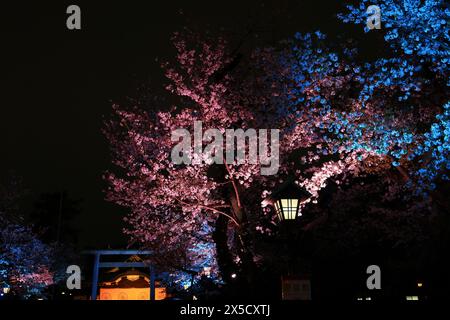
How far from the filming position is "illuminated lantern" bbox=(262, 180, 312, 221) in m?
11.2

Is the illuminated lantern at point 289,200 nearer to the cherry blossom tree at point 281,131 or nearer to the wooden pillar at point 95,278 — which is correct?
the cherry blossom tree at point 281,131

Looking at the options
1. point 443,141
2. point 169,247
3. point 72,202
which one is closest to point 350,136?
point 443,141

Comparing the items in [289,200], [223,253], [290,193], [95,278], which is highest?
[290,193]

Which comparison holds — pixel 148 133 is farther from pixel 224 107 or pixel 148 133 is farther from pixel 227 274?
pixel 227 274

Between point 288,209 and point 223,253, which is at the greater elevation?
point 288,209

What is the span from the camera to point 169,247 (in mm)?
22203

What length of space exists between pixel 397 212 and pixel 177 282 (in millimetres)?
13307

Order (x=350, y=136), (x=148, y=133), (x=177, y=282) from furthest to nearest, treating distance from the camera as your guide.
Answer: (x=177, y=282) → (x=148, y=133) → (x=350, y=136)

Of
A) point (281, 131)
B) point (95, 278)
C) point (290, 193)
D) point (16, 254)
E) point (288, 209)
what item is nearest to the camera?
point (288, 209)

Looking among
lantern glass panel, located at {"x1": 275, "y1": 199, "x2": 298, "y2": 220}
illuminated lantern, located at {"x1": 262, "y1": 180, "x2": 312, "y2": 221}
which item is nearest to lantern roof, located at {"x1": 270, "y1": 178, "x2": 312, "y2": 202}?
illuminated lantern, located at {"x1": 262, "y1": 180, "x2": 312, "y2": 221}

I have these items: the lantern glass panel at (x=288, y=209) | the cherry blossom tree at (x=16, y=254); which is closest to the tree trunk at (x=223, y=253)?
the lantern glass panel at (x=288, y=209)

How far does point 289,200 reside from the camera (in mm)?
11258

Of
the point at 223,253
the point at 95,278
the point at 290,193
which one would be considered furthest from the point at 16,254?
the point at 290,193

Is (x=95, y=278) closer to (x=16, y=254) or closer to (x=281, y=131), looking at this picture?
(x=16, y=254)
